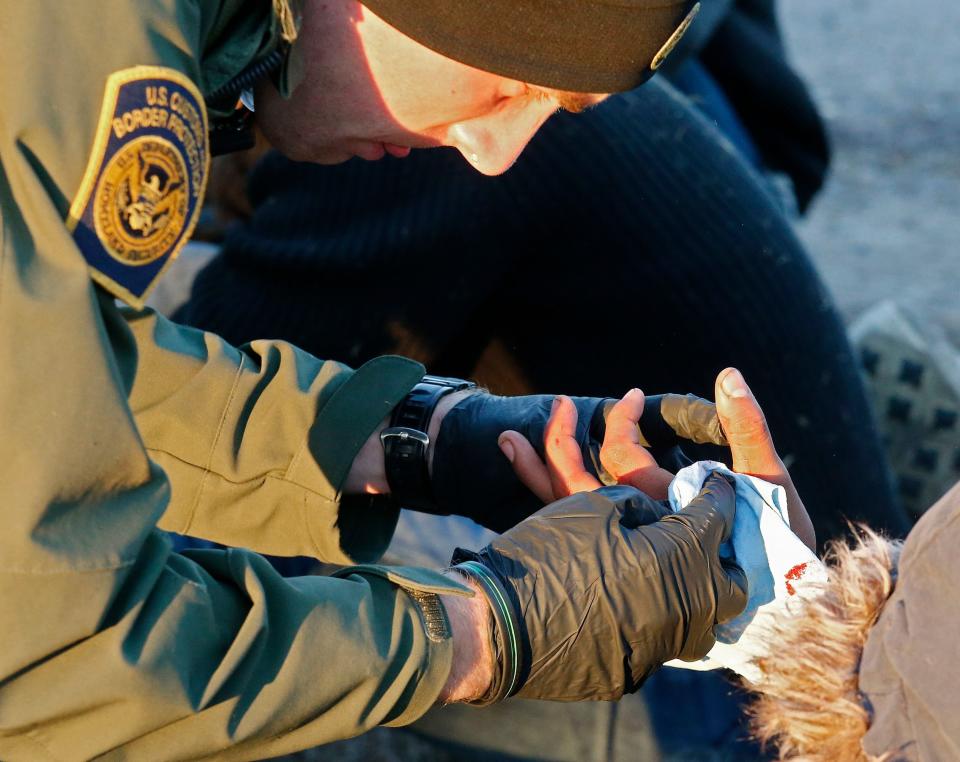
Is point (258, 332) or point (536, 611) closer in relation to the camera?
point (536, 611)

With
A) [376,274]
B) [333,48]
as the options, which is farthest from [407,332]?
[333,48]

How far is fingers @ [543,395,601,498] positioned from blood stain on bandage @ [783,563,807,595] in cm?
32

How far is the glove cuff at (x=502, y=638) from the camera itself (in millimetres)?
1415

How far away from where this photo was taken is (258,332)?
245 cm

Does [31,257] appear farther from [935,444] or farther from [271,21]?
[935,444]

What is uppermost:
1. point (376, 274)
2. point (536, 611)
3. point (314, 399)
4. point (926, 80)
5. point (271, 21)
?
point (271, 21)

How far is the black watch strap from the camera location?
187 centimetres

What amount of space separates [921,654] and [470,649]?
47 centimetres

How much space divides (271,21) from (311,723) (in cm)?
76

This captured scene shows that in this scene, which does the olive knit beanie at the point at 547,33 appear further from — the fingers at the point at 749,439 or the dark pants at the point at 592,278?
the dark pants at the point at 592,278

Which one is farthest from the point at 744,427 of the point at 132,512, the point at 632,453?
the point at 132,512

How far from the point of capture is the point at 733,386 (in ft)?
5.26

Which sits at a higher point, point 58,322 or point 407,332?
point 58,322

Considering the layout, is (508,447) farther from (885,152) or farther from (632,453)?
(885,152)
